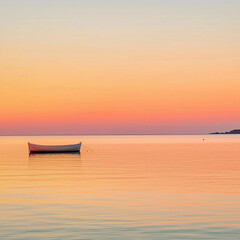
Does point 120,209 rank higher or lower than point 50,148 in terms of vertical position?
lower

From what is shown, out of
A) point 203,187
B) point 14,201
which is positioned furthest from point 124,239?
point 203,187

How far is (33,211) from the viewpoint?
99.8 ft

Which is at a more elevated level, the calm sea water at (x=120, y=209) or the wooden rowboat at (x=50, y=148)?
the wooden rowboat at (x=50, y=148)

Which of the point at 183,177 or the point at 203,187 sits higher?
the point at 183,177

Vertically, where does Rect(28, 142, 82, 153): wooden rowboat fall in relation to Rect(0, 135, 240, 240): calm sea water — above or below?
above

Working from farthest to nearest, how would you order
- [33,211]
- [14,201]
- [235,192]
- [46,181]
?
[46,181]
[235,192]
[14,201]
[33,211]

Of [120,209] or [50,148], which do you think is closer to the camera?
[120,209]

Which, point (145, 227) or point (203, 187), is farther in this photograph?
point (203, 187)

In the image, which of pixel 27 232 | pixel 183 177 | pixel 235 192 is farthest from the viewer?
pixel 183 177

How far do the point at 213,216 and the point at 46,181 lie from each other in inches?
981

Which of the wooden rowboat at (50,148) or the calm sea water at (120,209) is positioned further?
the wooden rowboat at (50,148)

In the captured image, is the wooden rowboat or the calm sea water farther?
the wooden rowboat

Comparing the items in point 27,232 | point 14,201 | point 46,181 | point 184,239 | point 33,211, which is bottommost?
point 184,239

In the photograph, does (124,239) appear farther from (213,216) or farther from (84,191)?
(84,191)
